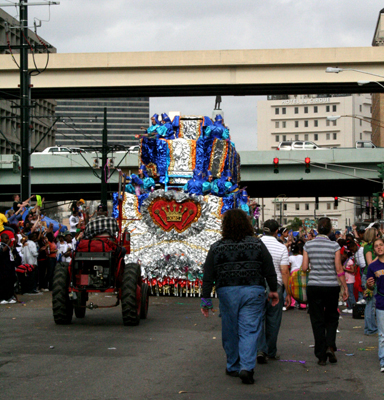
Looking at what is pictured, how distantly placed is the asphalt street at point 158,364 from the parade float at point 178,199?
13.3 ft

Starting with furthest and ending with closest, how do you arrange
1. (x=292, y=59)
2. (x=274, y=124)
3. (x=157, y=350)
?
(x=274, y=124) < (x=292, y=59) < (x=157, y=350)

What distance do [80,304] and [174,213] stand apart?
18.0 ft

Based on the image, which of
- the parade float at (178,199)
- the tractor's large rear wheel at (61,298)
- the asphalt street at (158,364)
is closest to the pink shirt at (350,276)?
the asphalt street at (158,364)

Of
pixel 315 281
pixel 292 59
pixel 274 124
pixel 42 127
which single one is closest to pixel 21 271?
pixel 315 281

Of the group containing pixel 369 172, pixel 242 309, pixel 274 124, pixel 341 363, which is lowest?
pixel 341 363

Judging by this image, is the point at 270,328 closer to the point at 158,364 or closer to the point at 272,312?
the point at 272,312

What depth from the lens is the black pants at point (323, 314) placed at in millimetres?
8234

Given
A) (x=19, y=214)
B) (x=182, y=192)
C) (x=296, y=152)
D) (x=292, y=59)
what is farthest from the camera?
(x=296, y=152)

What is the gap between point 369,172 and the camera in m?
40.8

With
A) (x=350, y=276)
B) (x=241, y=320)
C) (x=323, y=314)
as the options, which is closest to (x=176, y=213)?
(x=350, y=276)

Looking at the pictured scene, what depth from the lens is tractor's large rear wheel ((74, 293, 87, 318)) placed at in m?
11.1

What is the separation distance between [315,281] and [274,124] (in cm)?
13926

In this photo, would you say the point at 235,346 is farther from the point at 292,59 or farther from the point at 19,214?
the point at 292,59

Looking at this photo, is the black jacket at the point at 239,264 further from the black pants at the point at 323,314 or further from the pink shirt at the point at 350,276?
the pink shirt at the point at 350,276
